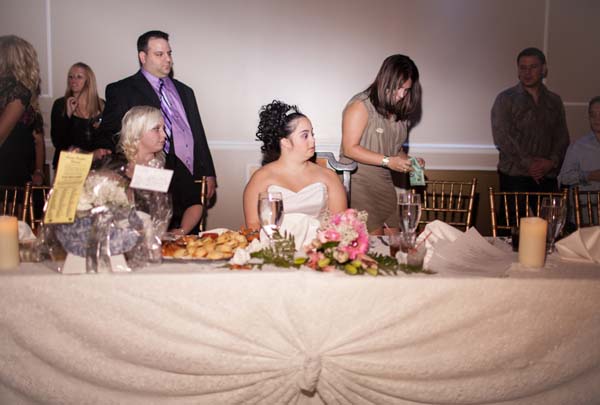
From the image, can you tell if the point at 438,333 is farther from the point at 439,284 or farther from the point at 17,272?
the point at 17,272

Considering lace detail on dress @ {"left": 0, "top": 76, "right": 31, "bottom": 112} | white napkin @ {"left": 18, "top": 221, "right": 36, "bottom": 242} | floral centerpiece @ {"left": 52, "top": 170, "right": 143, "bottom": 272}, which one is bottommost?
white napkin @ {"left": 18, "top": 221, "right": 36, "bottom": 242}

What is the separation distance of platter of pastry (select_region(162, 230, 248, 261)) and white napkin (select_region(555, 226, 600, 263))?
102cm

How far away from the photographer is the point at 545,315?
165 cm

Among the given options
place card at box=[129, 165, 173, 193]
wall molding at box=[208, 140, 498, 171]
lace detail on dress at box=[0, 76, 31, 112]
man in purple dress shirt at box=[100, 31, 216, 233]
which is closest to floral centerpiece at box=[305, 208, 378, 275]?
place card at box=[129, 165, 173, 193]

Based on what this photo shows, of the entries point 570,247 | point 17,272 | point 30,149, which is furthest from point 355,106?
point 30,149

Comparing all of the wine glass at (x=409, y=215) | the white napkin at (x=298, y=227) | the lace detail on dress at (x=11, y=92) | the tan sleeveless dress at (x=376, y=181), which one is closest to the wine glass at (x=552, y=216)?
the wine glass at (x=409, y=215)

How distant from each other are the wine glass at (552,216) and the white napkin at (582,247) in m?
0.04

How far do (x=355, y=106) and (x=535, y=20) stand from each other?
2.67 metres

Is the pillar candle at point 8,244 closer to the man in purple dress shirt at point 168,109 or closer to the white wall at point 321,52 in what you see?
the man in purple dress shirt at point 168,109

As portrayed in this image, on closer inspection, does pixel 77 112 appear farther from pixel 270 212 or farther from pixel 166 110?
pixel 270 212

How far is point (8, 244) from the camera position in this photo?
5.51 ft

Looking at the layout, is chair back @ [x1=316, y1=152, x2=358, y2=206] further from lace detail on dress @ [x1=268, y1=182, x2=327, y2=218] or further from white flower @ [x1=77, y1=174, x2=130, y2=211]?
white flower @ [x1=77, y1=174, x2=130, y2=211]

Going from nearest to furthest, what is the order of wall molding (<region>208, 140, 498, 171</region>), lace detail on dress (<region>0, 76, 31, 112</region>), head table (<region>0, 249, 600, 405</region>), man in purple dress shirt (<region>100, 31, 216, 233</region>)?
1. head table (<region>0, 249, 600, 405</region>)
2. lace detail on dress (<region>0, 76, 31, 112</region>)
3. man in purple dress shirt (<region>100, 31, 216, 233</region>)
4. wall molding (<region>208, 140, 498, 171</region>)

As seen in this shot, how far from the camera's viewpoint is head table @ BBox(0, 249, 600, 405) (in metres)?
1.59
